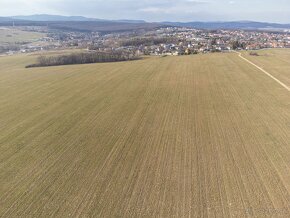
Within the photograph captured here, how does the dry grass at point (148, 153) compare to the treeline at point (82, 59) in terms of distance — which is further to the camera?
the treeline at point (82, 59)

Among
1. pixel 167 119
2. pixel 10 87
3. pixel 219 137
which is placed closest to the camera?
pixel 219 137

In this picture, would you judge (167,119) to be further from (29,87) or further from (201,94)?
(29,87)

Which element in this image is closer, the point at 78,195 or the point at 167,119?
the point at 78,195

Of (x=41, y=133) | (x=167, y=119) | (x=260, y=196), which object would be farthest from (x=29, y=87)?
(x=260, y=196)

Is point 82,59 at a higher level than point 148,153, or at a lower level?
lower

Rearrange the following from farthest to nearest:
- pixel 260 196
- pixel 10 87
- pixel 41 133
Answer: pixel 10 87 < pixel 41 133 < pixel 260 196

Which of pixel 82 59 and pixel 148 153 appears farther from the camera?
pixel 82 59

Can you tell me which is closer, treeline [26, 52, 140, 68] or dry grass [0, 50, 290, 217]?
dry grass [0, 50, 290, 217]

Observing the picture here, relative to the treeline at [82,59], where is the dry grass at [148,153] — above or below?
above
